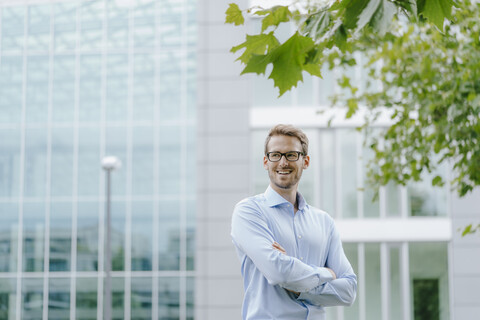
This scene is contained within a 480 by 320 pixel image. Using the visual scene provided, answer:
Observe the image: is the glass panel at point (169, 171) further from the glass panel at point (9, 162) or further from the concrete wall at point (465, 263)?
the concrete wall at point (465, 263)

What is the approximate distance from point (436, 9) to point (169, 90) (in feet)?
70.3

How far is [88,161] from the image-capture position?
2414 centimetres

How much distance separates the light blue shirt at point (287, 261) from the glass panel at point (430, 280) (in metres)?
18.6

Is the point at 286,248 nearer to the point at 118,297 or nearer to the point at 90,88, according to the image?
the point at 118,297

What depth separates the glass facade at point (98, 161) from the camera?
23781 millimetres

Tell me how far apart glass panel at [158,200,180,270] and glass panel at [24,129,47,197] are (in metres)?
3.46

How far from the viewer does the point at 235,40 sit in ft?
77.5

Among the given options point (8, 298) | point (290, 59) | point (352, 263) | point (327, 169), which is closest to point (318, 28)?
point (290, 59)

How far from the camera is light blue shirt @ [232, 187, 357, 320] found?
3770 millimetres

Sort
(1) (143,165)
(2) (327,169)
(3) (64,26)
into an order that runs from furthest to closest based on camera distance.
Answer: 1. (3) (64,26)
2. (1) (143,165)
3. (2) (327,169)

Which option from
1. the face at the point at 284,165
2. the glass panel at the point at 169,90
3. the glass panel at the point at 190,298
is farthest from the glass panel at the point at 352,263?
the face at the point at 284,165

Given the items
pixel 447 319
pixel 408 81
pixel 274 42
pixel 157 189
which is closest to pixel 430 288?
pixel 447 319

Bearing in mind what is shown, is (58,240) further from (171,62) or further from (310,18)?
(310,18)

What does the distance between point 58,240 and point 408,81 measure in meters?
15.7
